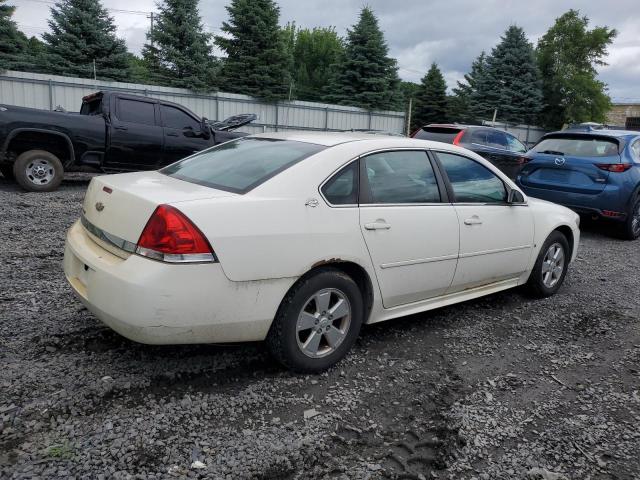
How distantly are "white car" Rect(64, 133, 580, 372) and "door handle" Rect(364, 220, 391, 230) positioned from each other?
0.06 ft

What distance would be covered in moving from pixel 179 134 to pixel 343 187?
23.8ft

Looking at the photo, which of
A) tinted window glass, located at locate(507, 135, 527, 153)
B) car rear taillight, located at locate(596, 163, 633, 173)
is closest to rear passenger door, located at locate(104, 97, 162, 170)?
car rear taillight, located at locate(596, 163, 633, 173)

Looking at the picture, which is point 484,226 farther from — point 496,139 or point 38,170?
point 496,139

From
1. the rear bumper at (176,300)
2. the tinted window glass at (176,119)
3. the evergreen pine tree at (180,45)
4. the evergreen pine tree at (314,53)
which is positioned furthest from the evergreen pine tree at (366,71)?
the evergreen pine tree at (314,53)

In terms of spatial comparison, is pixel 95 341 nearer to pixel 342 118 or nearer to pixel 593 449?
pixel 593 449

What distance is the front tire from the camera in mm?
3074

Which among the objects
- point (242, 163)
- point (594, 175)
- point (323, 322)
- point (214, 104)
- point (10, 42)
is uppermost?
point (10, 42)

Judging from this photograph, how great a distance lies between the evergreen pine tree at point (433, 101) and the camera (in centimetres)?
3331

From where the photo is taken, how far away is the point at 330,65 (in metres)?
28.8

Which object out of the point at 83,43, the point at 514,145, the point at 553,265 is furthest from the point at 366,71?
the point at 553,265

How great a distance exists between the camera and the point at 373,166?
11.8 feet

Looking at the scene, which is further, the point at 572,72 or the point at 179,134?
the point at 572,72

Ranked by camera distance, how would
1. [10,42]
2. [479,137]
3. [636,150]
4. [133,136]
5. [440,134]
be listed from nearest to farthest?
[636,150]
[133,136]
[440,134]
[479,137]
[10,42]

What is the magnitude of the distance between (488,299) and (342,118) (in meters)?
19.3
